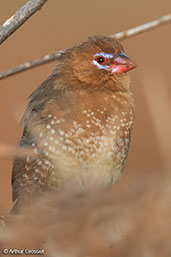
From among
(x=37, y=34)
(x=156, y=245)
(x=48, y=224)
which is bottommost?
(x=156, y=245)

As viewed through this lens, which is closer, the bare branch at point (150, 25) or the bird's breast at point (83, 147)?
the bare branch at point (150, 25)

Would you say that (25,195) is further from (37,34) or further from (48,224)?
(37,34)

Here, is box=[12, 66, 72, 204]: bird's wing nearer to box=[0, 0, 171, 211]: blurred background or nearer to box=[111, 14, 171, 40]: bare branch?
box=[111, 14, 171, 40]: bare branch

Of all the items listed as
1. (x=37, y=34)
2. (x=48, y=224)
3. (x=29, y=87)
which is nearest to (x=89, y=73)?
(x=48, y=224)

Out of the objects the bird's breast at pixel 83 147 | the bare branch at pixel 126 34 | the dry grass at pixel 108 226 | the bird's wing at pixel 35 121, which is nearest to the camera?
the dry grass at pixel 108 226

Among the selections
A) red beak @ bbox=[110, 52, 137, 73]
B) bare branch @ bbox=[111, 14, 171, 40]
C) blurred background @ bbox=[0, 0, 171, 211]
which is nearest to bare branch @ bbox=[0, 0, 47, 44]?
bare branch @ bbox=[111, 14, 171, 40]

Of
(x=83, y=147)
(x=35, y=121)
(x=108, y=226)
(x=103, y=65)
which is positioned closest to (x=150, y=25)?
(x=103, y=65)

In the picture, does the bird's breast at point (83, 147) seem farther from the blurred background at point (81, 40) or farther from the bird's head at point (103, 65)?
the blurred background at point (81, 40)

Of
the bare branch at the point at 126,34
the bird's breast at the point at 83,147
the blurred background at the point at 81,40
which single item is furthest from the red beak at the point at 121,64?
the blurred background at the point at 81,40
